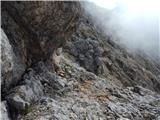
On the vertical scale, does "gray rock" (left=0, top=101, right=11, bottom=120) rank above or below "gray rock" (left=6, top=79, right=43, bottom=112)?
below

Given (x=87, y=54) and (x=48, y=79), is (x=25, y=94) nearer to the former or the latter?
(x=48, y=79)

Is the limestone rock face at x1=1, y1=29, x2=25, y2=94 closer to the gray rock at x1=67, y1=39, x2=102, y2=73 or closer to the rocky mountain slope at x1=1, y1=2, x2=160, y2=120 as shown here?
the rocky mountain slope at x1=1, y1=2, x2=160, y2=120

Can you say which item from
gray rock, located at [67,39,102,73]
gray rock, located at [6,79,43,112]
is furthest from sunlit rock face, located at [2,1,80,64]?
gray rock, located at [67,39,102,73]

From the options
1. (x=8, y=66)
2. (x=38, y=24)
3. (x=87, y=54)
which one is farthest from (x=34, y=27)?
(x=87, y=54)

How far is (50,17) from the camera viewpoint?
22.8 m

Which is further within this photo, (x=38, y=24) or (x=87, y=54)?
(x=87, y=54)

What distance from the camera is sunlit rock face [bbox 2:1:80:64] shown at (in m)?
21.5

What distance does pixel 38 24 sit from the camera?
73.3ft

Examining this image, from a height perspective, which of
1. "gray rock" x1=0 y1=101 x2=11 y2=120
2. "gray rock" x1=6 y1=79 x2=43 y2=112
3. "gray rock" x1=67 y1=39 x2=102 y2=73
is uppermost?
"gray rock" x1=67 y1=39 x2=102 y2=73

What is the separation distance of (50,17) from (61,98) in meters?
6.04

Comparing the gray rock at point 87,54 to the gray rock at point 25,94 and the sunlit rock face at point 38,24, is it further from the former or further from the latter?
the gray rock at point 25,94

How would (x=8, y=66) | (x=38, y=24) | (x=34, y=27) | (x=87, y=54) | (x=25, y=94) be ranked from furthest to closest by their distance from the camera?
(x=87, y=54), (x=25, y=94), (x=34, y=27), (x=38, y=24), (x=8, y=66)

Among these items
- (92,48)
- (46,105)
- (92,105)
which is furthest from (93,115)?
(92,48)

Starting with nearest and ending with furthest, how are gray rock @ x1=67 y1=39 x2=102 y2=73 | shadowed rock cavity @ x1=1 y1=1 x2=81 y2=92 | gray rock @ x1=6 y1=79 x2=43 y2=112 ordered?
shadowed rock cavity @ x1=1 y1=1 x2=81 y2=92
gray rock @ x1=6 y1=79 x2=43 y2=112
gray rock @ x1=67 y1=39 x2=102 y2=73
